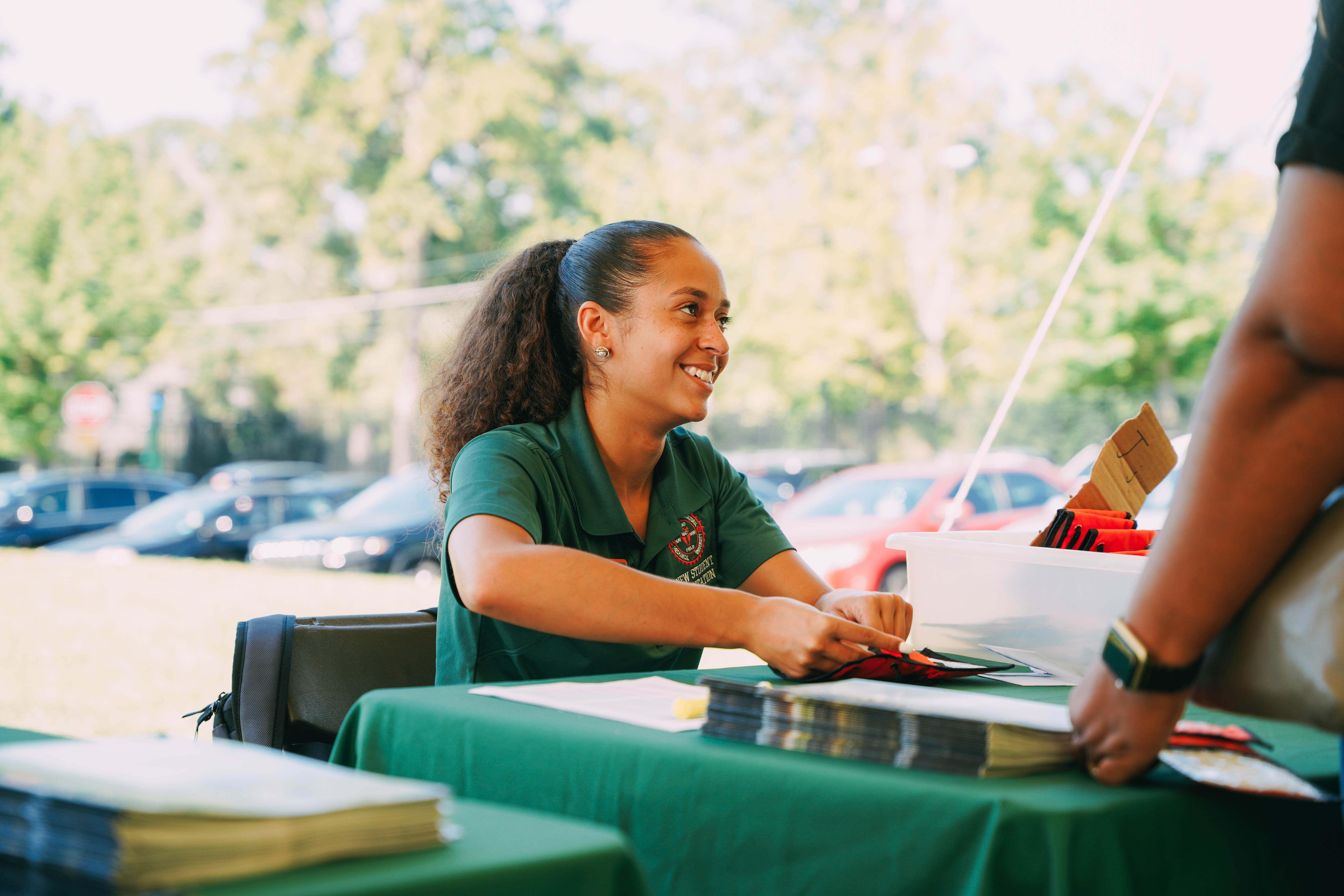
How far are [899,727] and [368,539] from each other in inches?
441

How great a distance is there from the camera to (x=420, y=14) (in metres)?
21.9

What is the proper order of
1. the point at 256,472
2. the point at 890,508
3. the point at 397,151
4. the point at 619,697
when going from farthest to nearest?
the point at 397,151, the point at 256,472, the point at 890,508, the point at 619,697

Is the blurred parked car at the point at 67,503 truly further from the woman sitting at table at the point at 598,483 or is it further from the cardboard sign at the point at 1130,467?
the cardboard sign at the point at 1130,467

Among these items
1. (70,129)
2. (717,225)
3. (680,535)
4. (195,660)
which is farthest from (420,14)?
(680,535)

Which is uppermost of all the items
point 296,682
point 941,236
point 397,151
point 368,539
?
point 397,151

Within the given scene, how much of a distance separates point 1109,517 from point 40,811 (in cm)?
146

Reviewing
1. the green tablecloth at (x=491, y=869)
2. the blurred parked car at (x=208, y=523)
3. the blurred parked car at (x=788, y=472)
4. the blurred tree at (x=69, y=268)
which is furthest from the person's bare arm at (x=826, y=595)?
the blurred tree at (x=69, y=268)

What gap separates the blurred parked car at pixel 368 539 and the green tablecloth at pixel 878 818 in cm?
965

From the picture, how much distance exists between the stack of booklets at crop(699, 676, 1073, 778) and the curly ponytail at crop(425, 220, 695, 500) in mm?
1108

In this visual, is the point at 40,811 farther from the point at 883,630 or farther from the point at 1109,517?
the point at 1109,517

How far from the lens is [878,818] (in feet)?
3.04

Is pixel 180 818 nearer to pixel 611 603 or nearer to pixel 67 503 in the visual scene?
pixel 611 603

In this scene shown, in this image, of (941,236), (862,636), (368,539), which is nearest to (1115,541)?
(862,636)

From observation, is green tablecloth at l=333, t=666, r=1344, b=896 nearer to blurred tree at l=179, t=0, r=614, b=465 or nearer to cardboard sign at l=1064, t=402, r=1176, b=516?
cardboard sign at l=1064, t=402, r=1176, b=516
